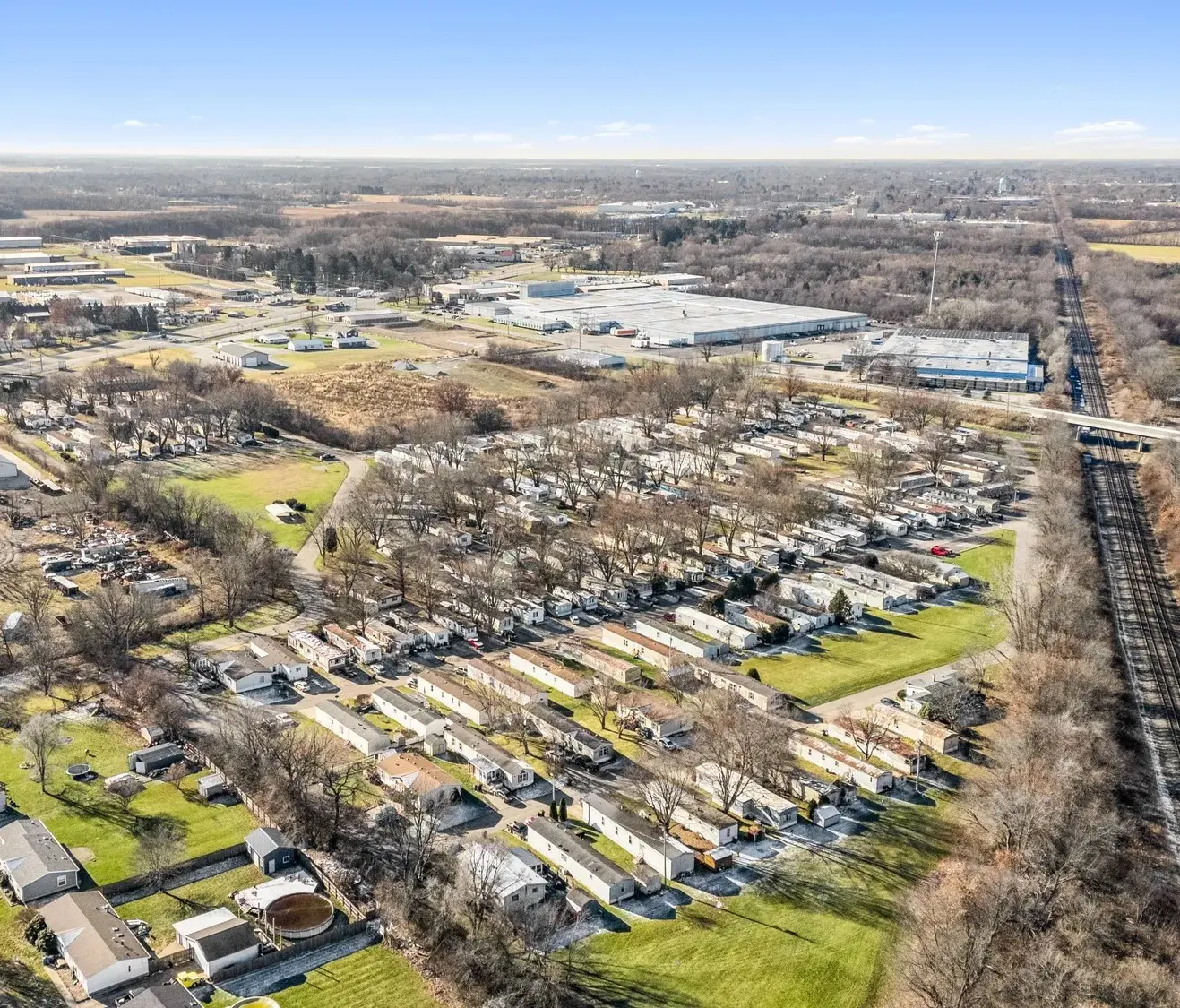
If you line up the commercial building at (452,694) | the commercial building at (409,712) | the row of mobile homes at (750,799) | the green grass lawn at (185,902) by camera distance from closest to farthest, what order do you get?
the green grass lawn at (185,902), the row of mobile homes at (750,799), the commercial building at (409,712), the commercial building at (452,694)

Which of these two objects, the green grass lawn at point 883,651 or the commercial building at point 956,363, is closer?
the green grass lawn at point 883,651

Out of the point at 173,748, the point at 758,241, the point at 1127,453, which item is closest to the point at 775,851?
the point at 173,748

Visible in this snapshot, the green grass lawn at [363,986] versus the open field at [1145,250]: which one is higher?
the open field at [1145,250]

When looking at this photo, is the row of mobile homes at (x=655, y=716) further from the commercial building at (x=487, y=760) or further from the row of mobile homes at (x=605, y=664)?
the commercial building at (x=487, y=760)

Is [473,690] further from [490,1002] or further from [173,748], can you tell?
[490,1002]

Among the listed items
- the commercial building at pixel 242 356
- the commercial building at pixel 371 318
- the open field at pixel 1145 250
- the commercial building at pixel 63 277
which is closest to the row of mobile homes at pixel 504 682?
the commercial building at pixel 242 356

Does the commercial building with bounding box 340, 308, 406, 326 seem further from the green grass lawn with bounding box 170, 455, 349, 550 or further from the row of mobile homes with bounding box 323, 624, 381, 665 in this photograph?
the row of mobile homes with bounding box 323, 624, 381, 665
